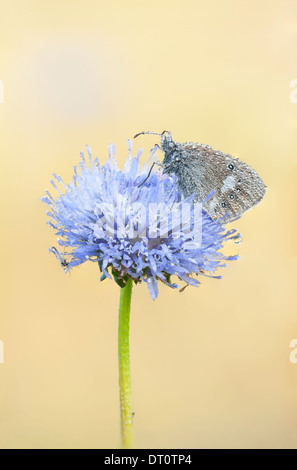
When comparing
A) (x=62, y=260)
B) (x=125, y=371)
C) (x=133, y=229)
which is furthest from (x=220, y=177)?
(x=125, y=371)

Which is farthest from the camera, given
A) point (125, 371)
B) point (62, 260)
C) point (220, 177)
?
point (220, 177)

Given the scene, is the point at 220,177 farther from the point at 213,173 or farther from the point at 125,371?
the point at 125,371

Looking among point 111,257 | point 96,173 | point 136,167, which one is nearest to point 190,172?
point 136,167

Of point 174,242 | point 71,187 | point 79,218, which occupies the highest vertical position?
point 71,187

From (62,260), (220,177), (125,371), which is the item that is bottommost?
(125,371)

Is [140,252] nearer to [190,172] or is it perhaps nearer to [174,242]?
[174,242]

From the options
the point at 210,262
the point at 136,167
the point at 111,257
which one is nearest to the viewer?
the point at 111,257

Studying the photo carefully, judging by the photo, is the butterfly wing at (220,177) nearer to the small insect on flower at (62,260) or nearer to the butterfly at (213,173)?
the butterfly at (213,173)

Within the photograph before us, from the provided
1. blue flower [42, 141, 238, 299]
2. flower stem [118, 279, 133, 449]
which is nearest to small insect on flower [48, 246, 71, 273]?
blue flower [42, 141, 238, 299]
